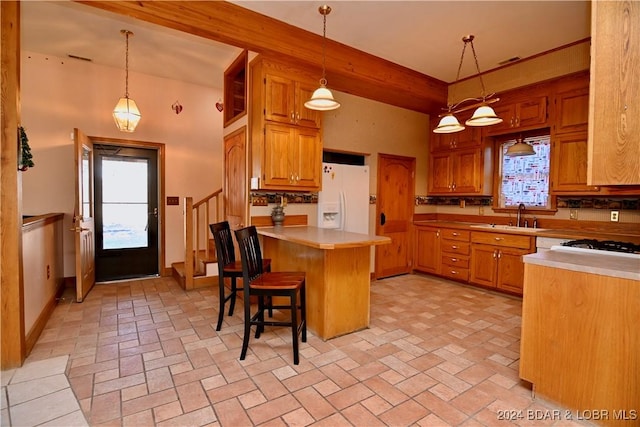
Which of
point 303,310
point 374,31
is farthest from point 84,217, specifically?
point 374,31

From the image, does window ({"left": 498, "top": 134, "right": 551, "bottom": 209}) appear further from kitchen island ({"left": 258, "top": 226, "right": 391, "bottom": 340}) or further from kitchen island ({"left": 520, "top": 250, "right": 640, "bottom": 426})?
kitchen island ({"left": 258, "top": 226, "right": 391, "bottom": 340})

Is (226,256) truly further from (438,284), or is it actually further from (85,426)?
(438,284)

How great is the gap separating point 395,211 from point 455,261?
1.20m

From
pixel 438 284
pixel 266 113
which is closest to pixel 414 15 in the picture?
→ pixel 266 113

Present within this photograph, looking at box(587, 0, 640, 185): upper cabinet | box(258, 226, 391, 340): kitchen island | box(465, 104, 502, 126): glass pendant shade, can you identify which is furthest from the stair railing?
box(587, 0, 640, 185): upper cabinet

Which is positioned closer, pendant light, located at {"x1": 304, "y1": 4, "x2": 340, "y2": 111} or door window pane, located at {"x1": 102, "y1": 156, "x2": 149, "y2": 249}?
pendant light, located at {"x1": 304, "y1": 4, "x2": 340, "y2": 111}

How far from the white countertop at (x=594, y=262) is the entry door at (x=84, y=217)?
4.52 metres

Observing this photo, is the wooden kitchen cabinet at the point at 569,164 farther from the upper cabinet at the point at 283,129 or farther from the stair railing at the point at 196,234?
the stair railing at the point at 196,234

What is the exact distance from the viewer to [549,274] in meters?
1.95

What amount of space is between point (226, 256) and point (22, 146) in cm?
183

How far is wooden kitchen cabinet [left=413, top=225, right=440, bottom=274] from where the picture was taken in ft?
16.4

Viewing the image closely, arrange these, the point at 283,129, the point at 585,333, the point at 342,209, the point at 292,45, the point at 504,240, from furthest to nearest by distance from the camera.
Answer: the point at 342,209 → the point at 504,240 → the point at 283,129 → the point at 292,45 → the point at 585,333

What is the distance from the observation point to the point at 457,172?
507 cm

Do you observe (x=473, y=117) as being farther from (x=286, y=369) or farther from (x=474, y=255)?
(x=286, y=369)
